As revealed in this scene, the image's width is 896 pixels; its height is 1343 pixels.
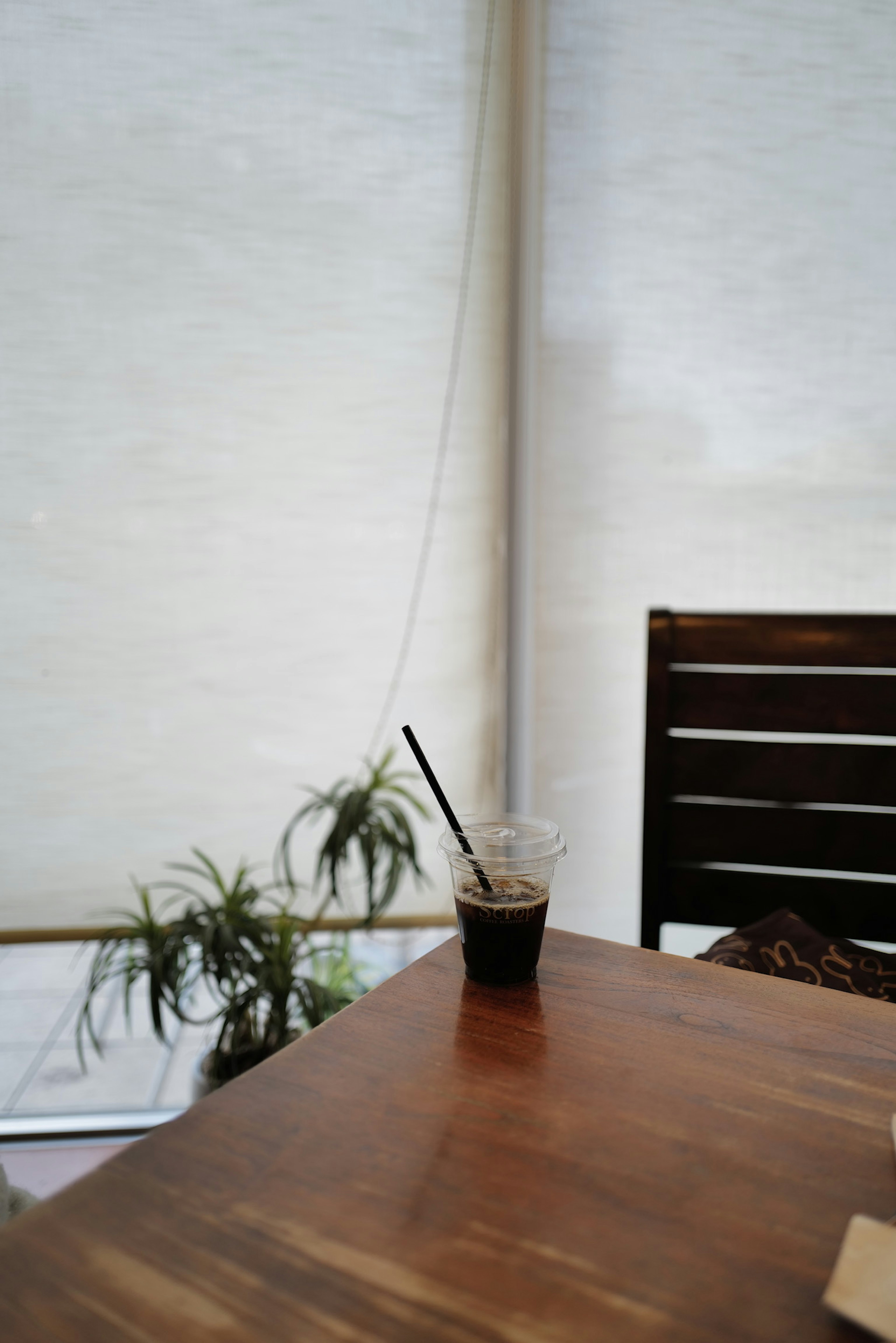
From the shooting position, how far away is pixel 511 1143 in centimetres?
55

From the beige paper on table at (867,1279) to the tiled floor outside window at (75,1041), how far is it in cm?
145

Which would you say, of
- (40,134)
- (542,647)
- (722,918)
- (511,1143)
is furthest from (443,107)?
(511,1143)

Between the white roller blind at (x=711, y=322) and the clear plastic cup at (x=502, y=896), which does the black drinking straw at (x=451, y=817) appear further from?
the white roller blind at (x=711, y=322)

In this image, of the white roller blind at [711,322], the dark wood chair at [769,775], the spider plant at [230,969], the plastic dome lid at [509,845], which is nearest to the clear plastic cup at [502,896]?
the plastic dome lid at [509,845]

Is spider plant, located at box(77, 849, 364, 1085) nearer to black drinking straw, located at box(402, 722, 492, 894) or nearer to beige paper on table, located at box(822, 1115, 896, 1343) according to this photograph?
black drinking straw, located at box(402, 722, 492, 894)

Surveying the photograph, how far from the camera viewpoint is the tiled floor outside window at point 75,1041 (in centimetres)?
191

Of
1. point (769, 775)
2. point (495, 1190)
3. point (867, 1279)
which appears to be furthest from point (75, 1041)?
point (867, 1279)

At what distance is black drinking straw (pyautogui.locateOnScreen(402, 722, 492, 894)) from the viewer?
78 cm

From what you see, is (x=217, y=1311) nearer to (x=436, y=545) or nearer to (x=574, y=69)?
(x=436, y=545)

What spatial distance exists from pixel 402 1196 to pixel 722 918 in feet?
3.25

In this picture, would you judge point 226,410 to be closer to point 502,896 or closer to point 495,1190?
point 502,896

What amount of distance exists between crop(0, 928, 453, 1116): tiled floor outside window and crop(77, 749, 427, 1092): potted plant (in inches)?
8.0

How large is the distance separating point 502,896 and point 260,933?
0.98 metres

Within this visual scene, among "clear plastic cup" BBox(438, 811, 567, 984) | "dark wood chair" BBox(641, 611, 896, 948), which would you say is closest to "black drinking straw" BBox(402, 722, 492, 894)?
"clear plastic cup" BBox(438, 811, 567, 984)
